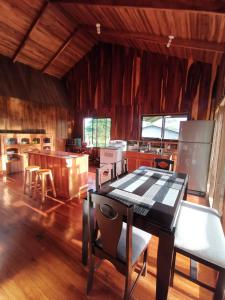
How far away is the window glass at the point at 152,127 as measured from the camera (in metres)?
5.08

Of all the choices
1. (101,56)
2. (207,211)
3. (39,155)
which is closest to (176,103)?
(101,56)

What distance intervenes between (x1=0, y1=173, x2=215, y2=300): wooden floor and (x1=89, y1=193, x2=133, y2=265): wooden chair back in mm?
483

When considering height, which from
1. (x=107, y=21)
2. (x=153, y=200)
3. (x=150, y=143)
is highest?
(x=107, y=21)

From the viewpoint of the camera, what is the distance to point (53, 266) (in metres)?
1.61

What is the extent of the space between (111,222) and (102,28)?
4.70m

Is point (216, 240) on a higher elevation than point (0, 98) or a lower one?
lower

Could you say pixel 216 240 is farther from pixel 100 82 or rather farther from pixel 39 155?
pixel 100 82

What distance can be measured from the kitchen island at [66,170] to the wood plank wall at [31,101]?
2.69 meters

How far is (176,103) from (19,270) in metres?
4.92

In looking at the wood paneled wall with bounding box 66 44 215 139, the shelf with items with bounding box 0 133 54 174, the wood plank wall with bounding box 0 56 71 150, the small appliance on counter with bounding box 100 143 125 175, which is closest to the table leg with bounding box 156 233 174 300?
the small appliance on counter with bounding box 100 143 125 175

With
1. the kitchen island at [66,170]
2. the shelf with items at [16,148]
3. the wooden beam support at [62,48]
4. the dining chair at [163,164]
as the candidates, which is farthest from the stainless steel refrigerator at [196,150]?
the wooden beam support at [62,48]

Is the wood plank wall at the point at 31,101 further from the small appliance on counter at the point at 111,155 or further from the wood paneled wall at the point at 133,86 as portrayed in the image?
the small appliance on counter at the point at 111,155

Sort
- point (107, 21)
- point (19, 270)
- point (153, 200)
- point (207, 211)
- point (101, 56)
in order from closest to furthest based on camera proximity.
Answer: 1. point (153, 200)
2. point (19, 270)
3. point (207, 211)
4. point (107, 21)
5. point (101, 56)

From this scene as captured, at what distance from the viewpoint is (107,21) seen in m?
3.66
